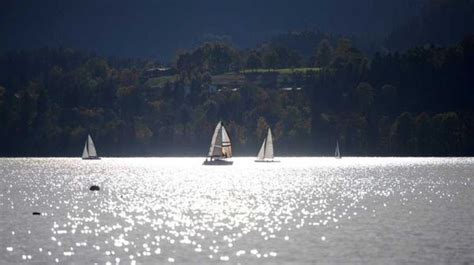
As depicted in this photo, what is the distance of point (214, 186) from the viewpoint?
172 metres

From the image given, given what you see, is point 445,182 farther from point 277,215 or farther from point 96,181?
point 277,215

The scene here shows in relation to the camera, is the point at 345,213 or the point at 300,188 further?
the point at 300,188

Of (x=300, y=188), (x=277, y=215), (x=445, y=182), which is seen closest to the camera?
(x=277, y=215)

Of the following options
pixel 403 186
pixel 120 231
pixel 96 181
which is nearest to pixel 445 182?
pixel 403 186

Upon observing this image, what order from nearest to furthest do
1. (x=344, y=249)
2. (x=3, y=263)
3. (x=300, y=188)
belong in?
(x=3, y=263) < (x=344, y=249) < (x=300, y=188)

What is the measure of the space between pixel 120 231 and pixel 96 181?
107 metres

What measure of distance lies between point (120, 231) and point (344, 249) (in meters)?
22.9

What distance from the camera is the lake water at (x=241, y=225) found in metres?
73.2

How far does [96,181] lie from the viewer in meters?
196

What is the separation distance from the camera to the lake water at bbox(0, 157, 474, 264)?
2881 inches

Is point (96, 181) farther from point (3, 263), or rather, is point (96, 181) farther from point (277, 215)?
point (3, 263)

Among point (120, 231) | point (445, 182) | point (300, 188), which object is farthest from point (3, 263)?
point (445, 182)

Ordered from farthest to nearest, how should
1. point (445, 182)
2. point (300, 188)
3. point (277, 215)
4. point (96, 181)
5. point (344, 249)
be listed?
point (96, 181)
point (445, 182)
point (300, 188)
point (277, 215)
point (344, 249)

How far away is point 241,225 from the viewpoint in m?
95.3
